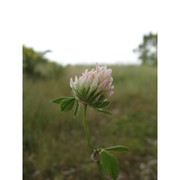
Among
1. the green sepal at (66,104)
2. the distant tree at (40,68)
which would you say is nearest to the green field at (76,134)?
the distant tree at (40,68)

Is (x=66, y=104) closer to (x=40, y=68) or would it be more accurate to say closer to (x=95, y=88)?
(x=95, y=88)

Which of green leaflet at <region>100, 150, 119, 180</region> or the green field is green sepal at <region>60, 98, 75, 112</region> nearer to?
green leaflet at <region>100, 150, 119, 180</region>

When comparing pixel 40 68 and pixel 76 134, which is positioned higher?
pixel 40 68

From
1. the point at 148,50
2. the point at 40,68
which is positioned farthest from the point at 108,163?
the point at 148,50

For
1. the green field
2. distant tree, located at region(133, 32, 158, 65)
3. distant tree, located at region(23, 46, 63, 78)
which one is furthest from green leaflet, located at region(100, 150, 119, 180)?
distant tree, located at region(133, 32, 158, 65)

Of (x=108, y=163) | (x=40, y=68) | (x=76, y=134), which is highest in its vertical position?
(x=40, y=68)

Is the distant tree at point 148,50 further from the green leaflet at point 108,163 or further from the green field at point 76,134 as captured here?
the green leaflet at point 108,163

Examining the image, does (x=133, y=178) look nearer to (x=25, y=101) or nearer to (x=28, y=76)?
(x=25, y=101)
